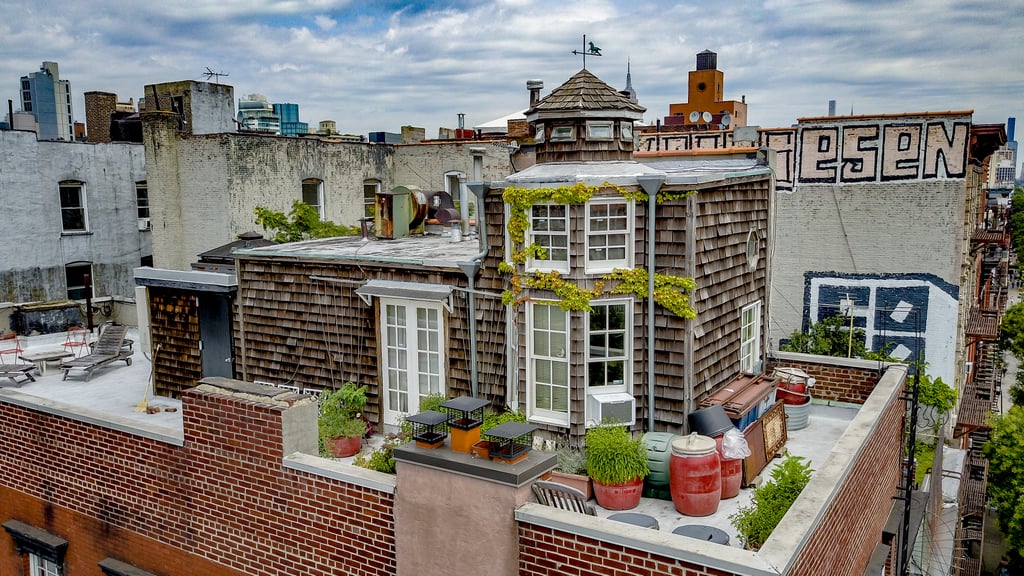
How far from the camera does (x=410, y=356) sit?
1156 centimetres

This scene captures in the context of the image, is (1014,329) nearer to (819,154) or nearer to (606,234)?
(819,154)

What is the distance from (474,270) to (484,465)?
4314 millimetres

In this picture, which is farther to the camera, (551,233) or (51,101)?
(51,101)

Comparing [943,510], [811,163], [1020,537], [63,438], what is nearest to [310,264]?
[63,438]

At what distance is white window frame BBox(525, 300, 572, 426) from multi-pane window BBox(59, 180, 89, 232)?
23.0 m

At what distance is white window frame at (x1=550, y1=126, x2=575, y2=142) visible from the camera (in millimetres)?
11094

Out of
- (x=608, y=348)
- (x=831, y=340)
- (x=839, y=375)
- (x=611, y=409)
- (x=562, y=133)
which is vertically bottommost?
(x=831, y=340)

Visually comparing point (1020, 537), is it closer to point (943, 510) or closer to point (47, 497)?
point (943, 510)

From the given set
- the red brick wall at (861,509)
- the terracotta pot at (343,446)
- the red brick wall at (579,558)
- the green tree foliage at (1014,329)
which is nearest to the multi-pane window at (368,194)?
the terracotta pot at (343,446)

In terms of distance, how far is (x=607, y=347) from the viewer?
1005 cm

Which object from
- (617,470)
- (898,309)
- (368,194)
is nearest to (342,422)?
(617,470)

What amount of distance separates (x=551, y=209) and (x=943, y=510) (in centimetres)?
1702

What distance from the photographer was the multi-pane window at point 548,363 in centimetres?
1011

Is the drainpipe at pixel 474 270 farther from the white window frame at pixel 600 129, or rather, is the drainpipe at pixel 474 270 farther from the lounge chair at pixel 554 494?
the lounge chair at pixel 554 494
